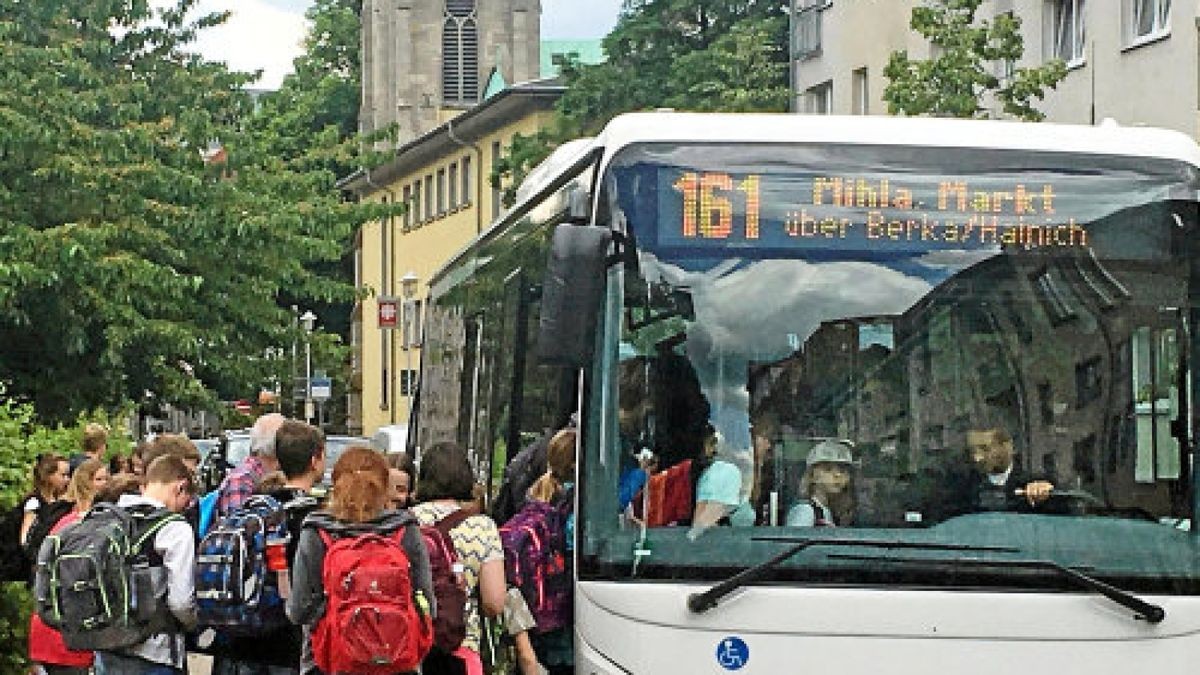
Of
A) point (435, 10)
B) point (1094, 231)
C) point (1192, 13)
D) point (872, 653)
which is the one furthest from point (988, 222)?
point (435, 10)

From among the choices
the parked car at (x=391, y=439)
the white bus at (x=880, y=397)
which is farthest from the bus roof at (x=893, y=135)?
the parked car at (x=391, y=439)

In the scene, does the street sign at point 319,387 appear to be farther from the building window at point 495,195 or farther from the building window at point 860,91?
the building window at point 860,91

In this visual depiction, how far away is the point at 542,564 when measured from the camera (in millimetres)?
10031

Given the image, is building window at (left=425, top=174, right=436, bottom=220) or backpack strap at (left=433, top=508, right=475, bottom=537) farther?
building window at (left=425, top=174, right=436, bottom=220)

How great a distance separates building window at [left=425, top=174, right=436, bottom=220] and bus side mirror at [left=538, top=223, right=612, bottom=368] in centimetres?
6773

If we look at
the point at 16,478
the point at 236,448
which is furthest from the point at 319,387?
the point at 16,478

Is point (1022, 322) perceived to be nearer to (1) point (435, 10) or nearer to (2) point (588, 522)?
(2) point (588, 522)

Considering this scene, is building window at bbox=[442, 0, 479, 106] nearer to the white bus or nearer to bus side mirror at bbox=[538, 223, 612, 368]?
the white bus

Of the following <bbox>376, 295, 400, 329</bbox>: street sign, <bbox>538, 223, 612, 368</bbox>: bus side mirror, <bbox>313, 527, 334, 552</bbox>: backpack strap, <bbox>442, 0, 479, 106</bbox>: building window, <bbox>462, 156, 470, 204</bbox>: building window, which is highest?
<bbox>442, 0, 479, 106</bbox>: building window

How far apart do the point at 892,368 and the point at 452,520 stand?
72.8 inches

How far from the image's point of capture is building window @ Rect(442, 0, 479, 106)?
90.9 metres

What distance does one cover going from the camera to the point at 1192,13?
2948 centimetres

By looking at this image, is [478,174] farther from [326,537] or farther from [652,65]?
[326,537]

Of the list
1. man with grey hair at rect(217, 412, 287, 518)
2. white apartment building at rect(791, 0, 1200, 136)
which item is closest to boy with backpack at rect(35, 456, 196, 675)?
man with grey hair at rect(217, 412, 287, 518)
